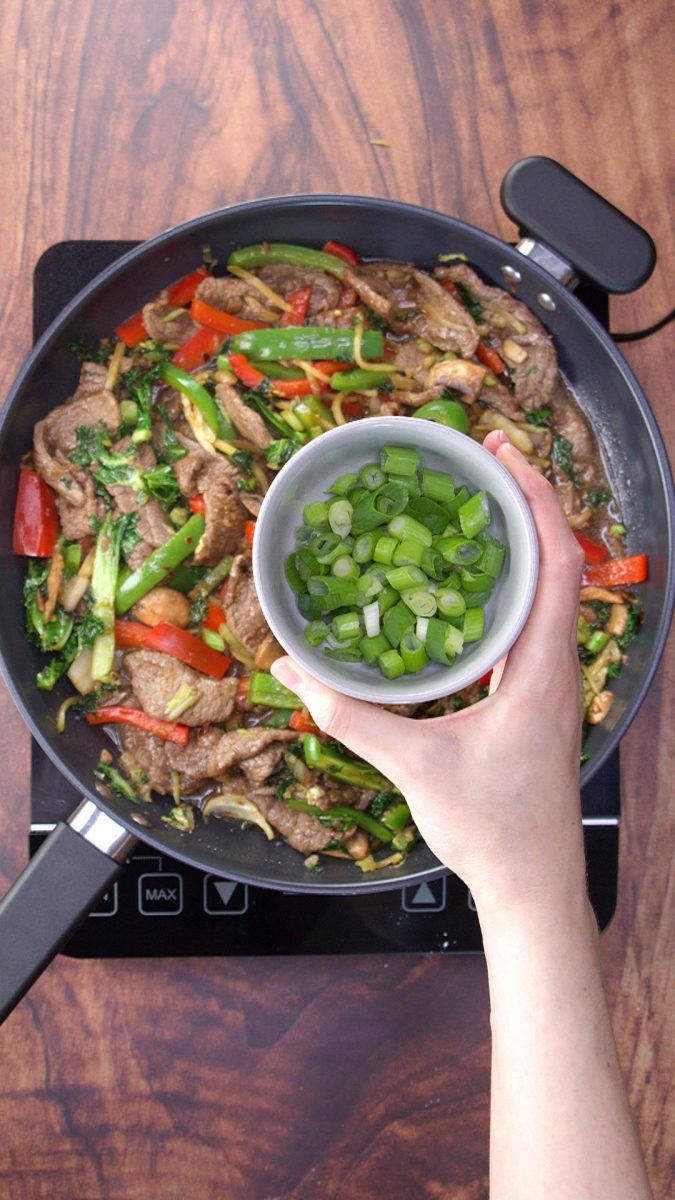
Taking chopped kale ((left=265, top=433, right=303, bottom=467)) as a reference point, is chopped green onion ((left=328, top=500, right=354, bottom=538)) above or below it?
above

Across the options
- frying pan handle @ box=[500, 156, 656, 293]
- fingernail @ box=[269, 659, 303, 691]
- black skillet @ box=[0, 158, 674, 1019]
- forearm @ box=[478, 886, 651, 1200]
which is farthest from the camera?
frying pan handle @ box=[500, 156, 656, 293]

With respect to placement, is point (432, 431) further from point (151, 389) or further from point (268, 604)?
point (151, 389)

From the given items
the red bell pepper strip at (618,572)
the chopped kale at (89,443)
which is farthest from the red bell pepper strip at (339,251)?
the red bell pepper strip at (618,572)

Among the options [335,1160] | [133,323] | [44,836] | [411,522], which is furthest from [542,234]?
[335,1160]

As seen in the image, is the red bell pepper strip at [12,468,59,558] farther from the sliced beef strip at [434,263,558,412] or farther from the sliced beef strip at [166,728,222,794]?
the sliced beef strip at [434,263,558,412]

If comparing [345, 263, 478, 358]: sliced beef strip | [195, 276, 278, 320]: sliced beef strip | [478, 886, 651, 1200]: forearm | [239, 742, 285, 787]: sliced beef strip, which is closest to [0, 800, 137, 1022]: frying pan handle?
[239, 742, 285, 787]: sliced beef strip

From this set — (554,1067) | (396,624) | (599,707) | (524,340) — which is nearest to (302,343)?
(524,340)
